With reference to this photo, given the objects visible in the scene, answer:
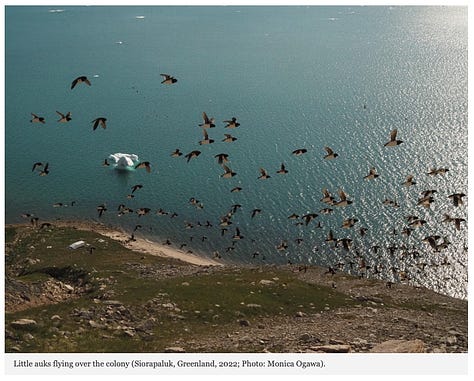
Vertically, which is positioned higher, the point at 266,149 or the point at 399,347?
the point at 399,347

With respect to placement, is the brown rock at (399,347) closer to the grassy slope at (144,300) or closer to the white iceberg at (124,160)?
the grassy slope at (144,300)

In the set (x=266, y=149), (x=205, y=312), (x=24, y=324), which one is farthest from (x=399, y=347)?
(x=266, y=149)

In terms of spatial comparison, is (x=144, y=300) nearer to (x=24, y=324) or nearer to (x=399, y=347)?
(x=24, y=324)

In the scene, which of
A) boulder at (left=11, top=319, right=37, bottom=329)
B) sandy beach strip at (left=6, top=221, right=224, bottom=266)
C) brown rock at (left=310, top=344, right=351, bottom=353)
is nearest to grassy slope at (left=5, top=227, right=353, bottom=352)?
boulder at (left=11, top=319, right=37, bottom=329)

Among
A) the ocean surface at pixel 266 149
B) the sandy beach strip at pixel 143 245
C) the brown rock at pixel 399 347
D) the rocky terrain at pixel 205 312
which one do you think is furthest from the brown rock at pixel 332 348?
the sandy beach strip at pixel 143 245

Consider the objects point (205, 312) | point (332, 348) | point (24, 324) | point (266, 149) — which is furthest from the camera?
point (266, 149)

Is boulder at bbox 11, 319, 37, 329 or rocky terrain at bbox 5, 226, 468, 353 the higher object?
boulder at bbox 11, 319, 37, 329

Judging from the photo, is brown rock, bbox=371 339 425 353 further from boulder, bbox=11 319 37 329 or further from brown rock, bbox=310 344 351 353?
boulder, bbox=11 319 37 329
